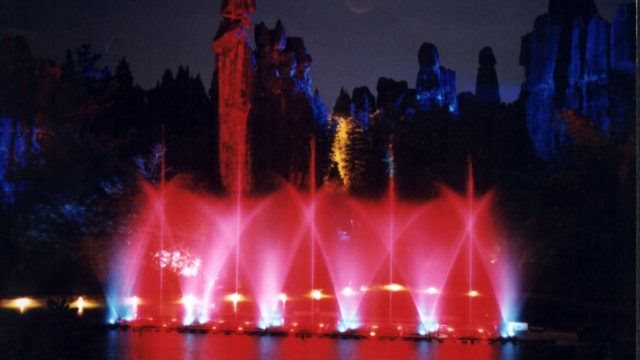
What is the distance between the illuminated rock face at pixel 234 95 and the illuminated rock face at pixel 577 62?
2196 centimetres

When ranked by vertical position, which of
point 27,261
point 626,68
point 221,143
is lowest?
point 27,261

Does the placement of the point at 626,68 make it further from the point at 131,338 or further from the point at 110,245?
the point at 131,338

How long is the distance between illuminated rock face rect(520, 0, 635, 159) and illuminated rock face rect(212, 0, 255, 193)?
21958 millimetres

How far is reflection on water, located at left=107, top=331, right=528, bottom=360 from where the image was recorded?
14547mm

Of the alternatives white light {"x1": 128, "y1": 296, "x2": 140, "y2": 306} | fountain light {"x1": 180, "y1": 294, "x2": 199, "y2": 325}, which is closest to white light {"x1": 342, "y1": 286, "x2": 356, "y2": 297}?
fountain light {"x1": 180, "y1": 294, "x2": 199, "y2": 325}

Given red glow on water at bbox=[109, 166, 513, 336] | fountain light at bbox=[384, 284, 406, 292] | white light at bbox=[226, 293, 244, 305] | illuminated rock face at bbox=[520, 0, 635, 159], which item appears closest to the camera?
red glow on water at bbox=[109, 166, 513, 336]

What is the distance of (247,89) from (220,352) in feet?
47.3

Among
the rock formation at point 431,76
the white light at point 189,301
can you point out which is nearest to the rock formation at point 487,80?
the rock formation at point 431,76

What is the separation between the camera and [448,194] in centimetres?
2866

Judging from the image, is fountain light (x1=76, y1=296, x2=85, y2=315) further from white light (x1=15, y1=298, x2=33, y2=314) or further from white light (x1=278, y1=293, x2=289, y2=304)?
white light (x1=278, y1=293, x2=289, y2=304)

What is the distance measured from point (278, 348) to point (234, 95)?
45.9ft

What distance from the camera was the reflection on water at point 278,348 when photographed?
14547mm

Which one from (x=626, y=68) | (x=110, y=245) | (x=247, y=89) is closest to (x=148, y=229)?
(x=110, y=245)

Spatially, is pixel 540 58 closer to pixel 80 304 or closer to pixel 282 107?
pixel 282 107
